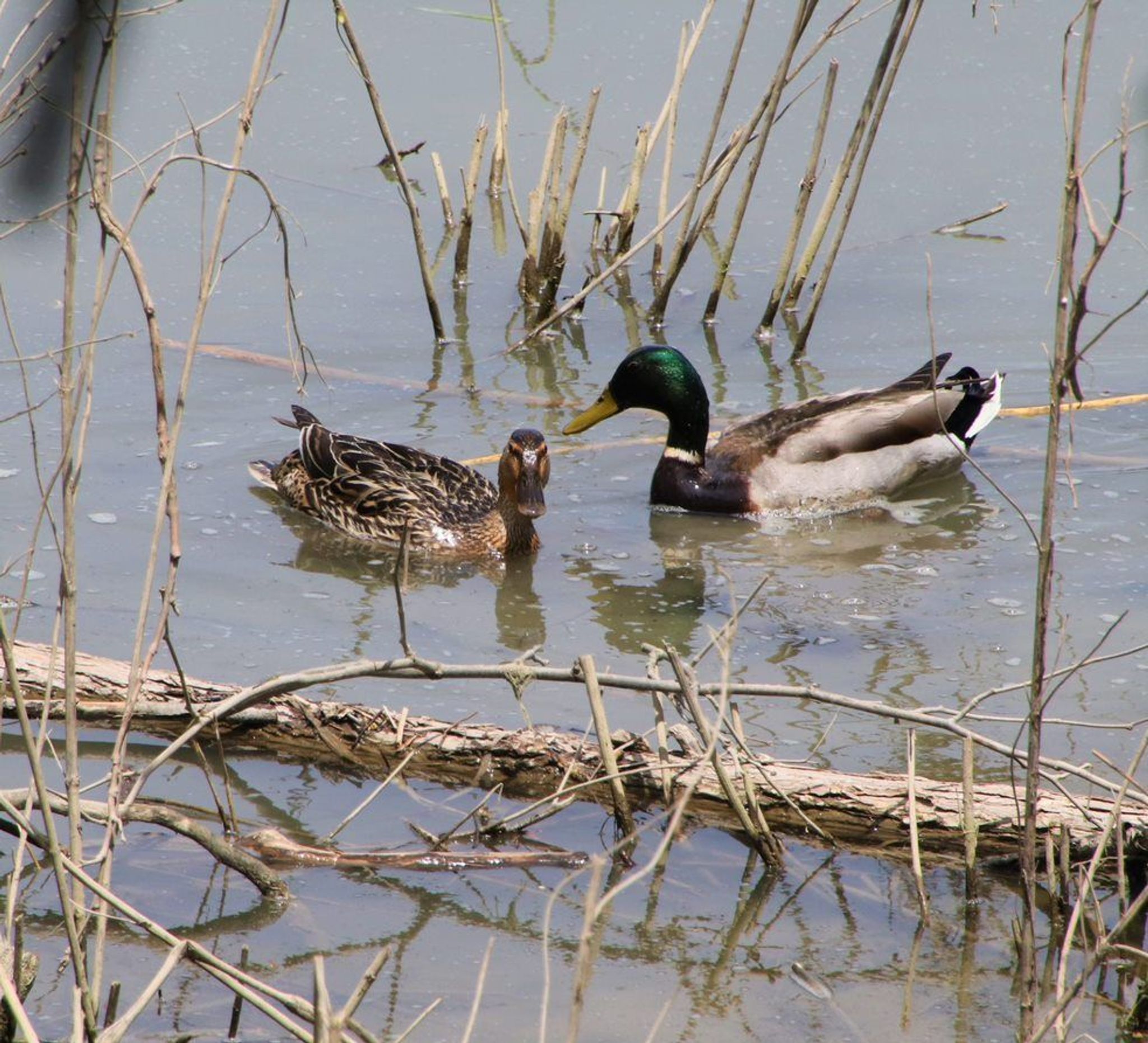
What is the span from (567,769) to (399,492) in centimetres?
325

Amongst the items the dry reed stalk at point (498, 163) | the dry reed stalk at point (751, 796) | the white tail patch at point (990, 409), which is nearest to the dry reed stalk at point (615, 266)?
the dry reed stalk at point (498, 163)

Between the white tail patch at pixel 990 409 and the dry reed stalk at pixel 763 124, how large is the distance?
147 centimetres

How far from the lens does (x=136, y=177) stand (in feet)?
35.4

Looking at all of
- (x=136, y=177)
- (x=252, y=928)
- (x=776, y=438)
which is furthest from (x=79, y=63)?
Answer: (x=136, y=177)

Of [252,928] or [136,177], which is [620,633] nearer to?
[252,928]

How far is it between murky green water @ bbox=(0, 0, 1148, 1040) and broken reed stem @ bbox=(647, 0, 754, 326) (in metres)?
0.22

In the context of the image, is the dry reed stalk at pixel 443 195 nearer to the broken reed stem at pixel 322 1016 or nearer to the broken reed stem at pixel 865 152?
the broken reed stem at pixel 865 152

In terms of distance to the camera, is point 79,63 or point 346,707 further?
point 346,707

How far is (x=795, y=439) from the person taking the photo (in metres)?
7.58

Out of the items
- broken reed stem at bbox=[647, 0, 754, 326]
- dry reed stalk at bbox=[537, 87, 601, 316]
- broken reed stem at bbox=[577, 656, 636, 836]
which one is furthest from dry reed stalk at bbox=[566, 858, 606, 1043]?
dry reed stalk at bbox=[537, 87, 601, 316]

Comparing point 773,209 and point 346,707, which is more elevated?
point 773,209

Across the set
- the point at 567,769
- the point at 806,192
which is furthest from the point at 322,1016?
the point at 806,192

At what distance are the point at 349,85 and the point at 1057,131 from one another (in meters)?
4.90

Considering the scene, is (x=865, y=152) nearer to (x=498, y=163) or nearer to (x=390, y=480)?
(x=390, y=480)
